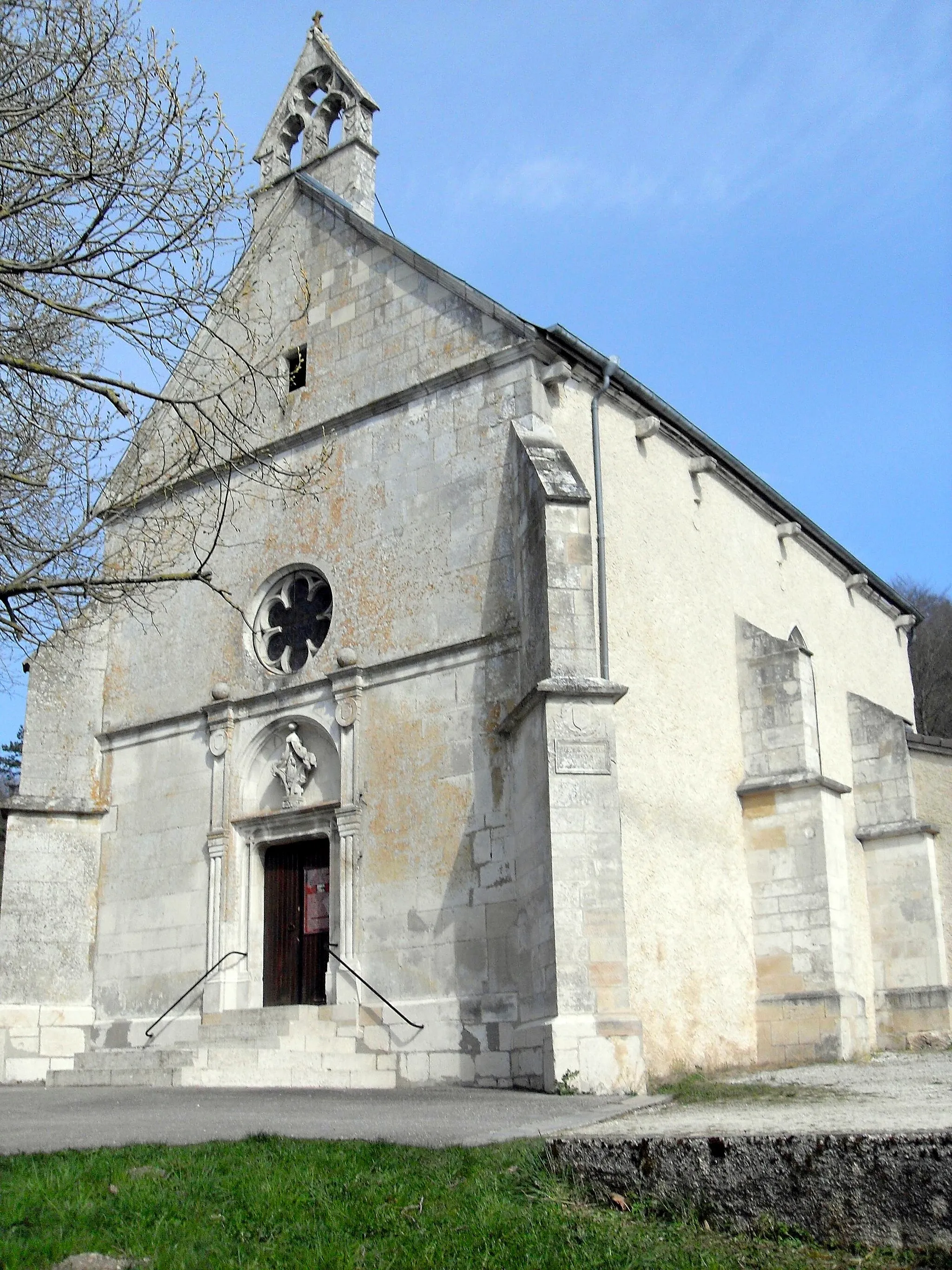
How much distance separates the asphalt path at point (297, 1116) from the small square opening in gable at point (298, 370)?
29.0ft

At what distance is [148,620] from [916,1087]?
37.3 ft

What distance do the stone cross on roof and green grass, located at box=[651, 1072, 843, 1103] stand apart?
12983 mm

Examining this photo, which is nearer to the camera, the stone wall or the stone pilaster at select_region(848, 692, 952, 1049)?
the stone pilaster at select_region(848, 692, 952, 1049)

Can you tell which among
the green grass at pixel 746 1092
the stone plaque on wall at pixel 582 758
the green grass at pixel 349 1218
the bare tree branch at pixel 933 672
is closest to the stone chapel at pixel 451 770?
the stone plaque on wall at pixel 582 758

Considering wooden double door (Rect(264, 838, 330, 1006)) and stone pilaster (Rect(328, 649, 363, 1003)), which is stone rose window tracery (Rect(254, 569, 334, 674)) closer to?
stone pilaster (Rect(328, 649, 363, 1003))

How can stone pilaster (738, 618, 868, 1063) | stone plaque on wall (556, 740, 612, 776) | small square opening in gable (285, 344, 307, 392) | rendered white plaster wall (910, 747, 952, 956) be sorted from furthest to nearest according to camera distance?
rendered white plaster wall (910, 747, 952, 956), small square opening in gable (285, 344, 307, 392), stone pilaster (738, 618, 868, 1063), stone plaque on wall (556, 740, 612, 776)

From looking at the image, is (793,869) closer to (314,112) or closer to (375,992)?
(375,992)

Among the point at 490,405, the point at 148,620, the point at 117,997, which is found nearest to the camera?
the point at 490,405

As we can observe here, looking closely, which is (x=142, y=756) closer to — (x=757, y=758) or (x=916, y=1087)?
(x=757, y=758)

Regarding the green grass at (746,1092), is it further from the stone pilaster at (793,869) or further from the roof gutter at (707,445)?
the roof gutter at (707,445)

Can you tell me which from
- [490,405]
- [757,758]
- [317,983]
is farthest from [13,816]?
[757,758]

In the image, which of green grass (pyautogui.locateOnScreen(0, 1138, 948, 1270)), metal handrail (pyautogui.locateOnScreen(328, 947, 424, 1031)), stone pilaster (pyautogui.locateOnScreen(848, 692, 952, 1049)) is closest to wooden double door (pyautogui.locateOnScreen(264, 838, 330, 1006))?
metal handrail (pyautogui.locateOnScreen(328, 947, 424, 1031))

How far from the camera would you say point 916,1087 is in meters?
9.56

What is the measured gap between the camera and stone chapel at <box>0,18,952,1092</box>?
12531 millimetres
